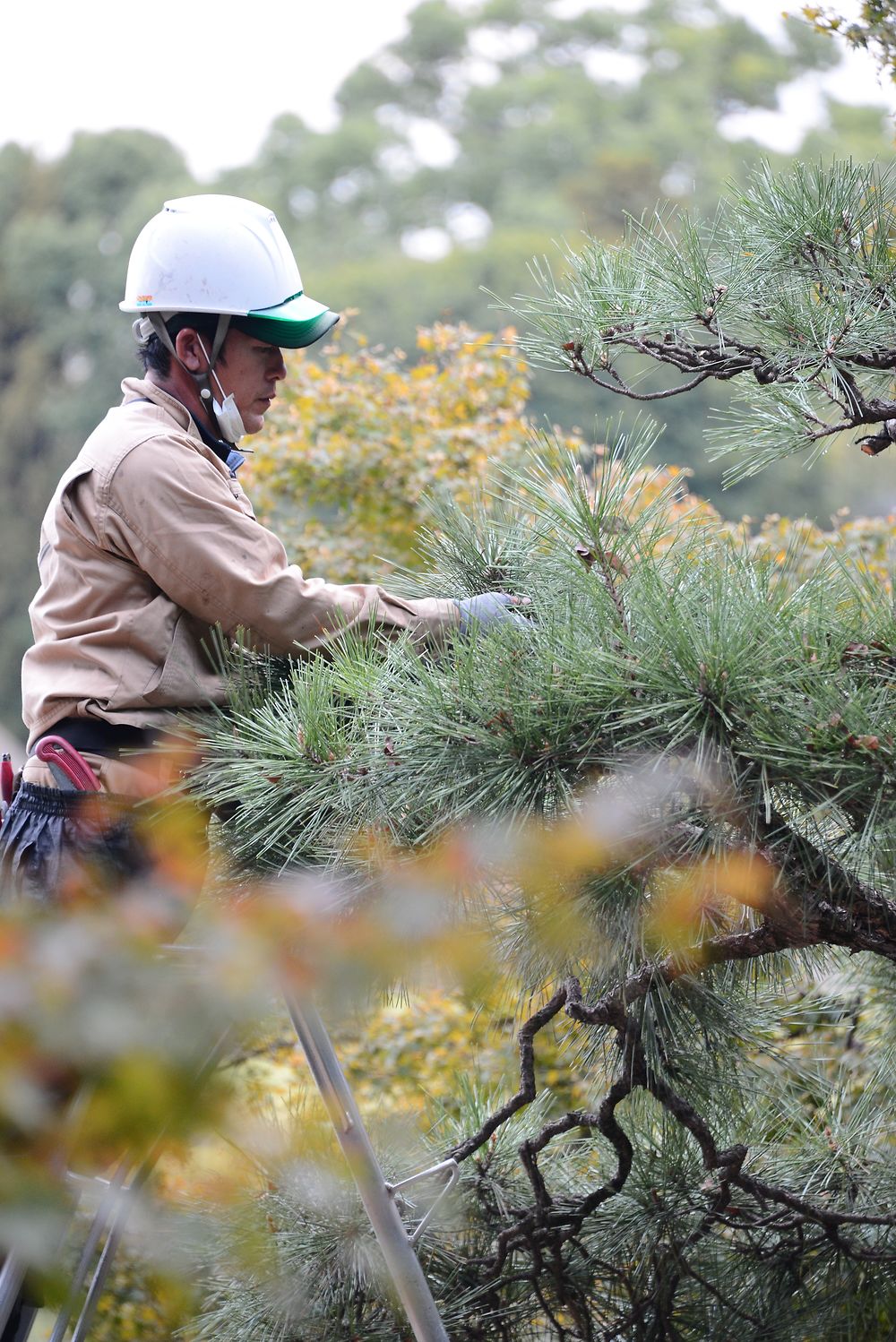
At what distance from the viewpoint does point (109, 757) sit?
1.78 metres

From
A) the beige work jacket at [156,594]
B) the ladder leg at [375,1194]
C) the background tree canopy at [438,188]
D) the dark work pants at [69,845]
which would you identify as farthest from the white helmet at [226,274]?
the background tree canopy at [438,188]

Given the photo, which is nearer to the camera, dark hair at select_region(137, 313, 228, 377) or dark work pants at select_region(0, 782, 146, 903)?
dark work pants at select_region(0, 782, 146, 903)

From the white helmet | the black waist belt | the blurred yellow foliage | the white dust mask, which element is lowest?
the blurred yellow foliage

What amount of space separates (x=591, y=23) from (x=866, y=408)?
101ft

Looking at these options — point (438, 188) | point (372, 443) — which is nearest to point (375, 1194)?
point (372, 443)

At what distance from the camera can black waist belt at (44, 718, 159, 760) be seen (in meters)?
1.78

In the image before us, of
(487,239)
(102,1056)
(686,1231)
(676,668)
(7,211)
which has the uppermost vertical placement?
(102,1056)

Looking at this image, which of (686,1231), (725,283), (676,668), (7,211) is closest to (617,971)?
(676,668)

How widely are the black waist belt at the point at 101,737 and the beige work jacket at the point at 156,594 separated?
20mm

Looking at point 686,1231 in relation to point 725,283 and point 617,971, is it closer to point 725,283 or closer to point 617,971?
point 617,971

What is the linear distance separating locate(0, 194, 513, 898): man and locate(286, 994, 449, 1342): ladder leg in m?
0.34

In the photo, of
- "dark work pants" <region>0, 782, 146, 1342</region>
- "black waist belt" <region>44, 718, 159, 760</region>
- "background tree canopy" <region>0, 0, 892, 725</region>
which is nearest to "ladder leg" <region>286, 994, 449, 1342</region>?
"dark work pants" <region>0, 782, 146, 1342</region>

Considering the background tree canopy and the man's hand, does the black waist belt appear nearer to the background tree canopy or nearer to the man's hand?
the man's hand

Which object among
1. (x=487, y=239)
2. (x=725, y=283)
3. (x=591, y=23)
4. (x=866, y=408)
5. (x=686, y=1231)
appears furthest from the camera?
(x=591, y=23)
